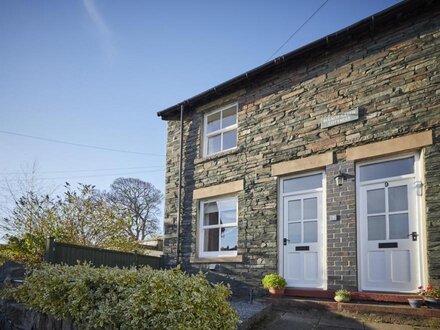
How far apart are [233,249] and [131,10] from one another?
644cm

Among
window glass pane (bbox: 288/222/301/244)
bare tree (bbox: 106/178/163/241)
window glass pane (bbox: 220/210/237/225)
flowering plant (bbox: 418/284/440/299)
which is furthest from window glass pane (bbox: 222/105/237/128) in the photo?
bare tree (bbox: 106/178/163/241)

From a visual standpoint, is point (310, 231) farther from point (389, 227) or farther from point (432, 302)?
A: point (432, 302)

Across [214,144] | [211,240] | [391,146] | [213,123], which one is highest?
[213,123]

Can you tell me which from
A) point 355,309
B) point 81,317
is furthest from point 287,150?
point 81,317

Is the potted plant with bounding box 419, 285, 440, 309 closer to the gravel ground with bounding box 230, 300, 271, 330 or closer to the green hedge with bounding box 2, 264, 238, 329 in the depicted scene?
the gravel ground with bounding box 230, 300, 271, 330

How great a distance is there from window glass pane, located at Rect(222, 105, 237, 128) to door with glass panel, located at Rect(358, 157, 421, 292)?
4.18 meters

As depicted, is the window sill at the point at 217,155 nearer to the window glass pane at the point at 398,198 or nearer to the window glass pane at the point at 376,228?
the window glass pane at the point at 376,228

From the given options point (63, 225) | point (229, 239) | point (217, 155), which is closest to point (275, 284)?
point (229, 239)

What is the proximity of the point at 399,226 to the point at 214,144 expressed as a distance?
18.2 ft

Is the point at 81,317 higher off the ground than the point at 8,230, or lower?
lower

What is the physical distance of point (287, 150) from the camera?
809 centimetres

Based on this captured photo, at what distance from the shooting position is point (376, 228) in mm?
6504

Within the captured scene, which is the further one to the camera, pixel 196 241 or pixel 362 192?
pixel 196 241

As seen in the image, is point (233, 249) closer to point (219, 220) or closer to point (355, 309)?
point (219, 220)
